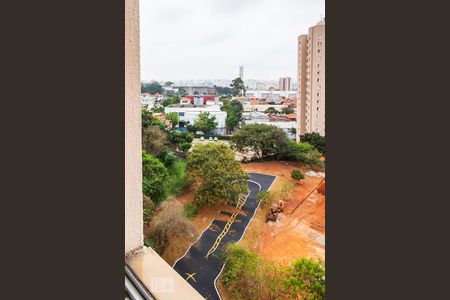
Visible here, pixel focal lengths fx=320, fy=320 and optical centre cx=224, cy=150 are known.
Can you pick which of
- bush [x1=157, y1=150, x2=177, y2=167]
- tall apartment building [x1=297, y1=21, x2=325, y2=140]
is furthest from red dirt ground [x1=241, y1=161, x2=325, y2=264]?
tall apartment building [x1=297, y1=21, x2=325, y2=140]

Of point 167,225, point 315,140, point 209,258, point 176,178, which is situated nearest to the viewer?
point 167,225

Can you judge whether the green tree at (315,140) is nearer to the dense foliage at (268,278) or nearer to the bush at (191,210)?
the bush at (191,210)

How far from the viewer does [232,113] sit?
1323 centimetres

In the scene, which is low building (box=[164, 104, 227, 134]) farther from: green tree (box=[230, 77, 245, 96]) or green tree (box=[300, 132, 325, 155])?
green tree (box=[230, 77, 245, 96])

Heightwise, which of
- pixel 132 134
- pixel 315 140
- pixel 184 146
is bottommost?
pixel 184 146

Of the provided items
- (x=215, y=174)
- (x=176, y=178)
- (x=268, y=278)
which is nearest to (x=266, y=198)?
(x=215, y=174)

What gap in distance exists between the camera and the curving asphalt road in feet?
16.2

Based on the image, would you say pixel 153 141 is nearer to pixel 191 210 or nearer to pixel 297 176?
pixel 191 210

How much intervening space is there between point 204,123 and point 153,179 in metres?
6.12
